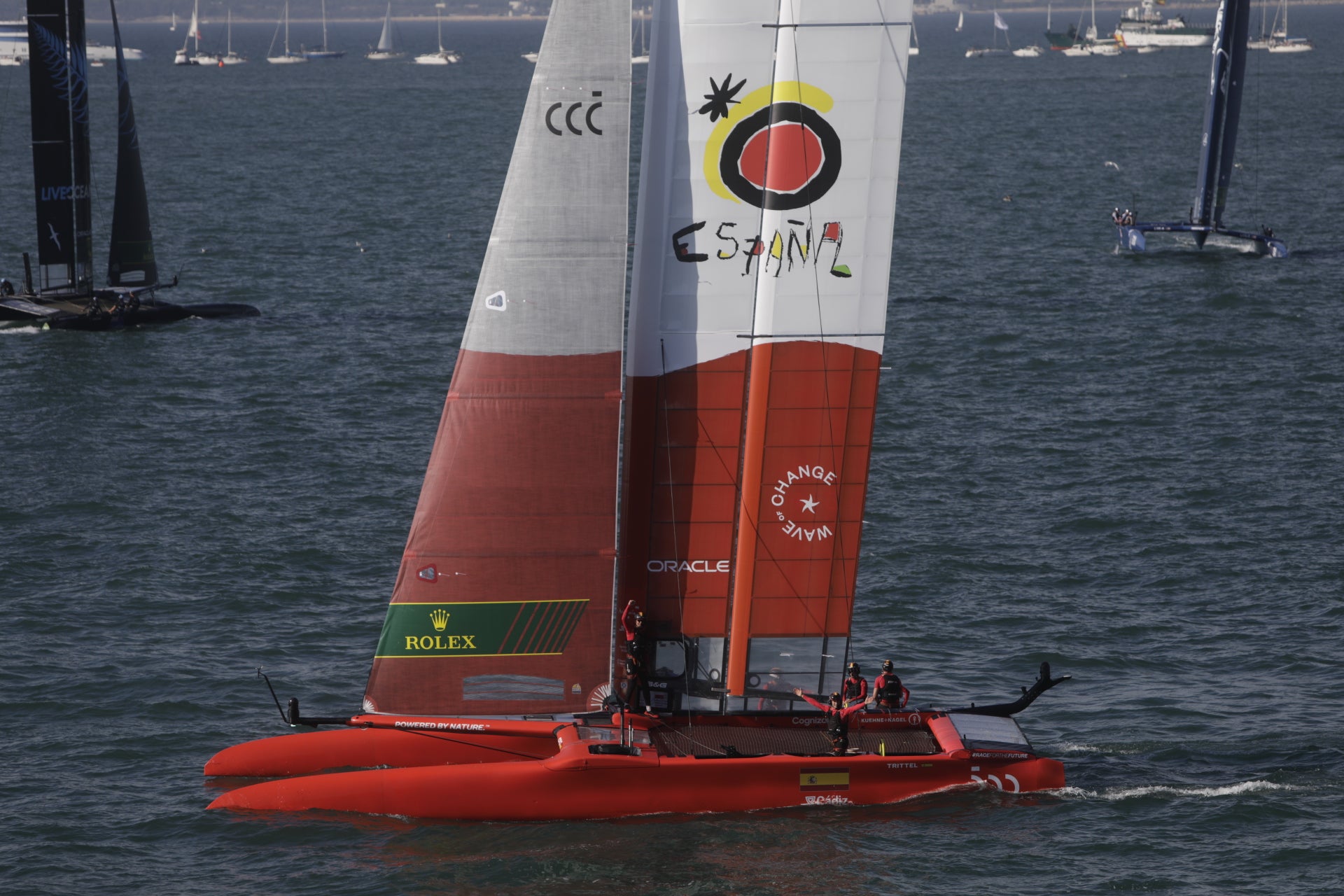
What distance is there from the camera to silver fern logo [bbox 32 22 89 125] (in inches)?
2264

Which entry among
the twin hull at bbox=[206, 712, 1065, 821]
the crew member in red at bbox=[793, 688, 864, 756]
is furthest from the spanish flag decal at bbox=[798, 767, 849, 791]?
the crew member in red at bbox=[793, 688, 864, 756]

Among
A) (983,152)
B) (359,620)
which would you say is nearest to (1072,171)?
(983,152)

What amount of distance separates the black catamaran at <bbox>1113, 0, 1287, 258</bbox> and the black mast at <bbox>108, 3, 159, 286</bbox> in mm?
42193

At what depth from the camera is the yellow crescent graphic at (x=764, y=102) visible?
23562 mm

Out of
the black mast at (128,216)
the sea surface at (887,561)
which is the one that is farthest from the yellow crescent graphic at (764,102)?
the black mast at (128,216)

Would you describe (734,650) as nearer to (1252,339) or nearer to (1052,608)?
(1052,608)

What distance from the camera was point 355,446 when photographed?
151 ft

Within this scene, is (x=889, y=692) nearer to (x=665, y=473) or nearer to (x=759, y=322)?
(x=665, y=473)

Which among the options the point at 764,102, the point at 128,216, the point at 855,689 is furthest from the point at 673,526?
the point at 128,216

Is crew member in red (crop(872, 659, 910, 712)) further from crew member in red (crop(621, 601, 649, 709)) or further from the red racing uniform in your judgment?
crew member in red (crop(621, 601, 649, 709))

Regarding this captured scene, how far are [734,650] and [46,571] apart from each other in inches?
700

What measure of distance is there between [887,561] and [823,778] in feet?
42.9

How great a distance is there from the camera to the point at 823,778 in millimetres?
24797

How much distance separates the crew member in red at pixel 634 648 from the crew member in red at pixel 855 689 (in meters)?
3.13
